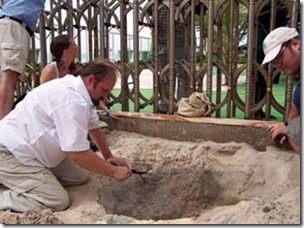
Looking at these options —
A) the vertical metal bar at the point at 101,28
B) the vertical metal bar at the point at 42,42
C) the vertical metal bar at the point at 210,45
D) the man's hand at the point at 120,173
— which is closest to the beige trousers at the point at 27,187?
the man's hand at the point at 120,173

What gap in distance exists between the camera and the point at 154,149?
10.4ft

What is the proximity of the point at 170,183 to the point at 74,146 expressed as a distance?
2.86ft

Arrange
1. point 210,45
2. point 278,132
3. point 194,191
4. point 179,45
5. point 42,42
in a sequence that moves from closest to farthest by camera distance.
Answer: point 194,191 → point 278,132 → point 210,45 → point 179,45 → point 42,42

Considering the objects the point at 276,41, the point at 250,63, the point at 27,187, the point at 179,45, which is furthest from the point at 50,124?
the point at 179,45

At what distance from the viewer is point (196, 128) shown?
10.4ft

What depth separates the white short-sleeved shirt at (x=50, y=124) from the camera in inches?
85.6

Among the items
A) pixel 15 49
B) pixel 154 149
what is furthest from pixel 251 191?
pixel 15 49

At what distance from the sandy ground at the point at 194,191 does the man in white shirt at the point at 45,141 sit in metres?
0.16

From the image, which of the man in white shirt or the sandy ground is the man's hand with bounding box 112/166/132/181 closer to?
the man in white shirt

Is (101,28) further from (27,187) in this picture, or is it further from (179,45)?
(27,187)

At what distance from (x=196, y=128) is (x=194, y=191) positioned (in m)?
0.65

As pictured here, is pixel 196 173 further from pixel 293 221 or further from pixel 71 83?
pixel 71 83

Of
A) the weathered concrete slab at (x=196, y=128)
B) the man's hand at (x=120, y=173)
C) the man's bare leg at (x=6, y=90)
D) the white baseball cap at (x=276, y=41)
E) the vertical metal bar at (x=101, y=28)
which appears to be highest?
→ the vertical metal bar at (x=101, y=28)

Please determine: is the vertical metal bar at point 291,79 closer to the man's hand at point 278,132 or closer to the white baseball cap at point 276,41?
the man's hand at point 278,132
